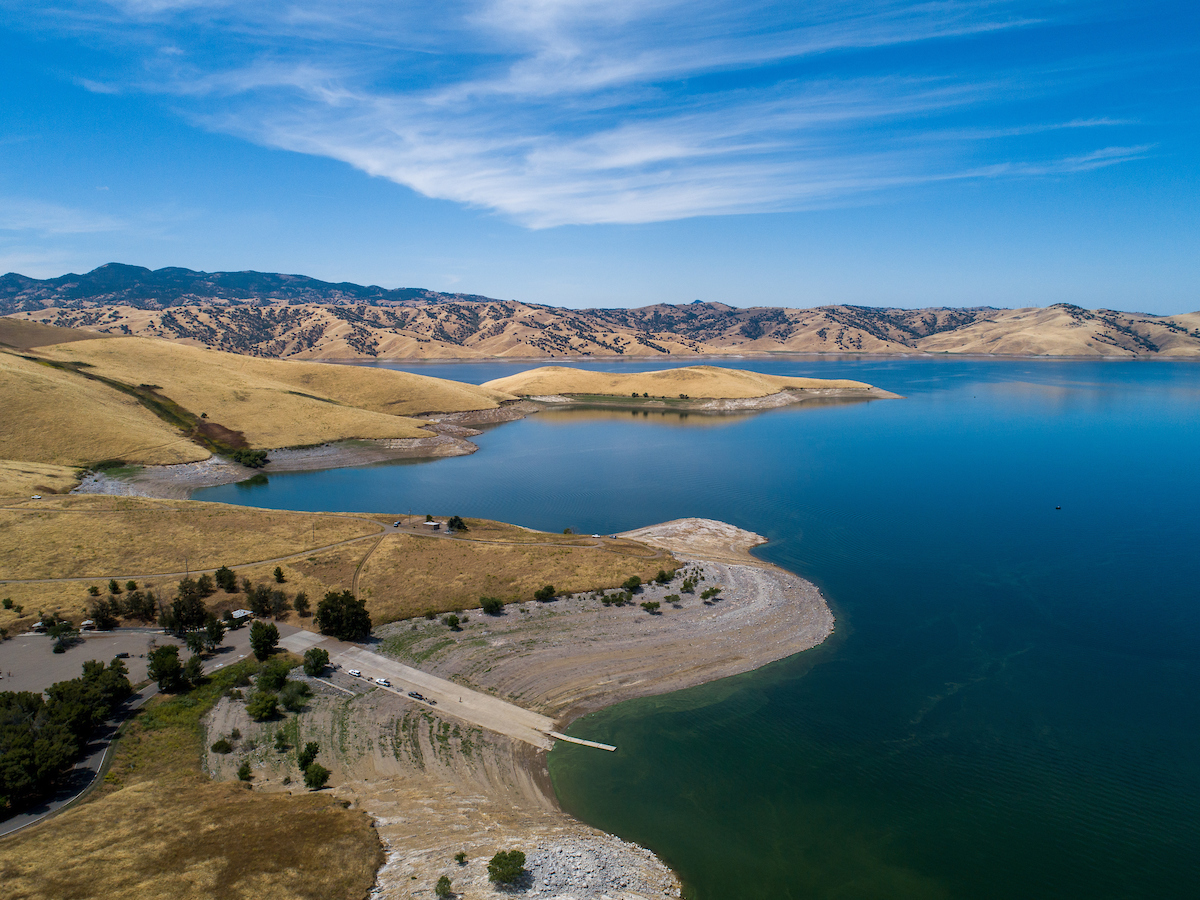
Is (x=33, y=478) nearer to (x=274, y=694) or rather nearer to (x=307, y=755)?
(x=274, y=694)

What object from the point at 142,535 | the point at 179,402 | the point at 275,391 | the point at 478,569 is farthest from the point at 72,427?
the point at 478,569

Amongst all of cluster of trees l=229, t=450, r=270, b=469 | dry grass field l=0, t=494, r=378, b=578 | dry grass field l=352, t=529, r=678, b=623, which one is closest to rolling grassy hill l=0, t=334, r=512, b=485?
cluster of trees l=229, t=450, r=270, b=469

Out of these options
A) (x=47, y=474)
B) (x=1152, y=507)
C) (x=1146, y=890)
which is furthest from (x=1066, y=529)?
(x=47, y=474)

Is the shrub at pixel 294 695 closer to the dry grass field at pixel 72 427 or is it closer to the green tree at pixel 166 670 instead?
the green tree at pixel 166 670

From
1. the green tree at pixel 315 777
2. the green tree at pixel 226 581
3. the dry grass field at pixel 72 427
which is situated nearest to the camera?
the green tree at pixel 315 777

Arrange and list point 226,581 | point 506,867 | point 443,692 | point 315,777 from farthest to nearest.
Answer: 1. point 226,581
2. point 443,692
3. point 315,777
4. point 506,867

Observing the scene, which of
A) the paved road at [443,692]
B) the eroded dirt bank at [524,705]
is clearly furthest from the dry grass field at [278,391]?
the eroded dirt bank at [524,705]

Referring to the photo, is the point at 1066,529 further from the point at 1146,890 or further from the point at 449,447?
the point at 449,447
